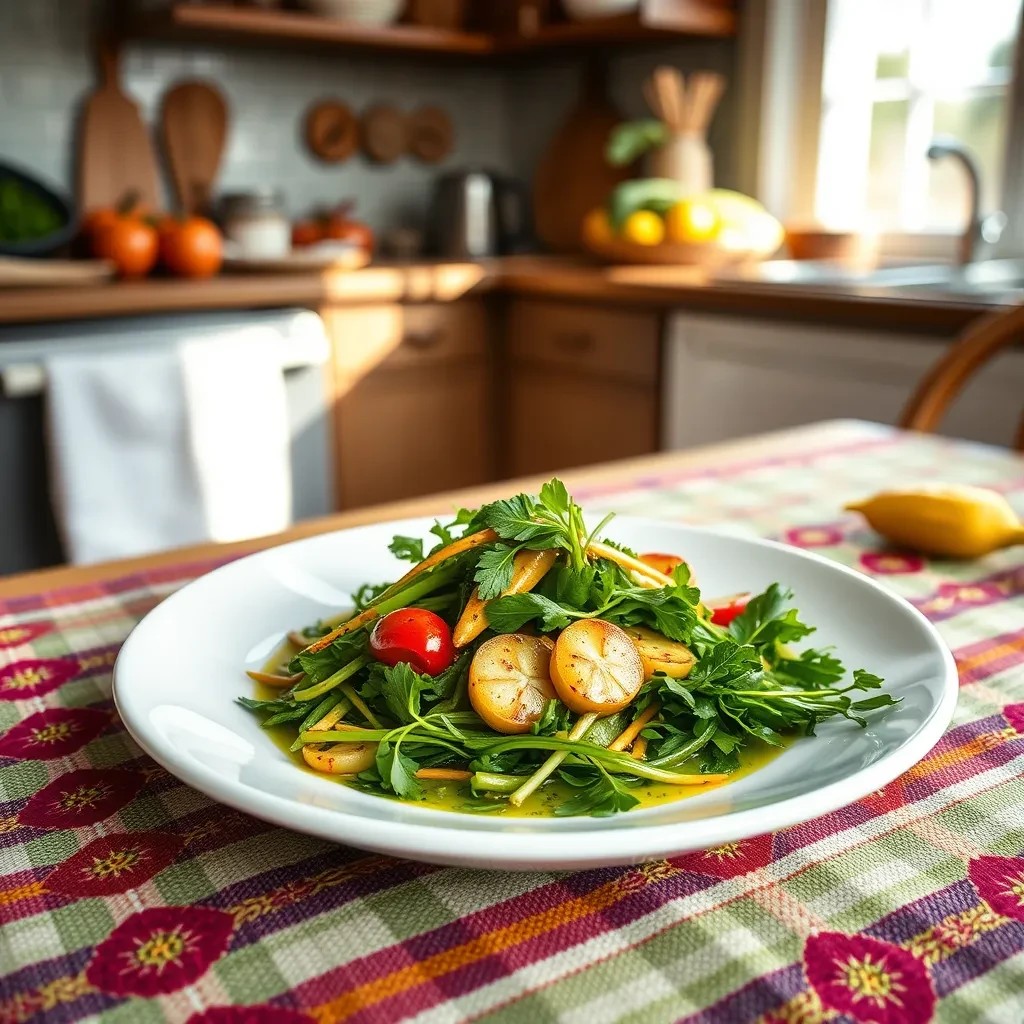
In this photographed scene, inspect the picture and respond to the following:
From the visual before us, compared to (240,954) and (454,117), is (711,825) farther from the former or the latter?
(454,117)

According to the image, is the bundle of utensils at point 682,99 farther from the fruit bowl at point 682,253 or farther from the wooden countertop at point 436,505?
the wooden countertop at point 436,505

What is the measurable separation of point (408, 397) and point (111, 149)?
0.95 meters

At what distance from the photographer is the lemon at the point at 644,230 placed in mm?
2482

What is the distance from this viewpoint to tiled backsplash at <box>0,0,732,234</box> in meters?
2.58

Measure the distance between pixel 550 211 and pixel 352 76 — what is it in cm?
66

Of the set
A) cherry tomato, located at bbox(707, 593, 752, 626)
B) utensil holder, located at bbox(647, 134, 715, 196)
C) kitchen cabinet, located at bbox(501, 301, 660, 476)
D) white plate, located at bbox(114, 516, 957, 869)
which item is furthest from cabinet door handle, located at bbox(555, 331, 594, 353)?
cherry tomato, located at bbox(707, 593, 752, 626)

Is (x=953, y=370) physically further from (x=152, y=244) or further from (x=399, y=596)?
(x=152, y=244)

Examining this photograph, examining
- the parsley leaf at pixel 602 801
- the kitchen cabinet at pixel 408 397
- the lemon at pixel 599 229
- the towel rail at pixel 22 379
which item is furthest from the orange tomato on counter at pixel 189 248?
the parsley leaf at pixel 602 801

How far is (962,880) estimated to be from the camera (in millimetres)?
467

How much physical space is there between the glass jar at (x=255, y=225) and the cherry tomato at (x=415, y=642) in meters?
2.22

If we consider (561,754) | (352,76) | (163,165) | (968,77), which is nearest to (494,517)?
(561,754)

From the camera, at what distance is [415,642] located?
50 cm

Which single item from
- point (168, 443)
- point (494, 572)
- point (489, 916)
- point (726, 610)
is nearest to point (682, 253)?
point (168, 443)

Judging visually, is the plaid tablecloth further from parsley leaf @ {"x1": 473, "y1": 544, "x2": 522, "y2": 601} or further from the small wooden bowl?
the small wooden bowl
